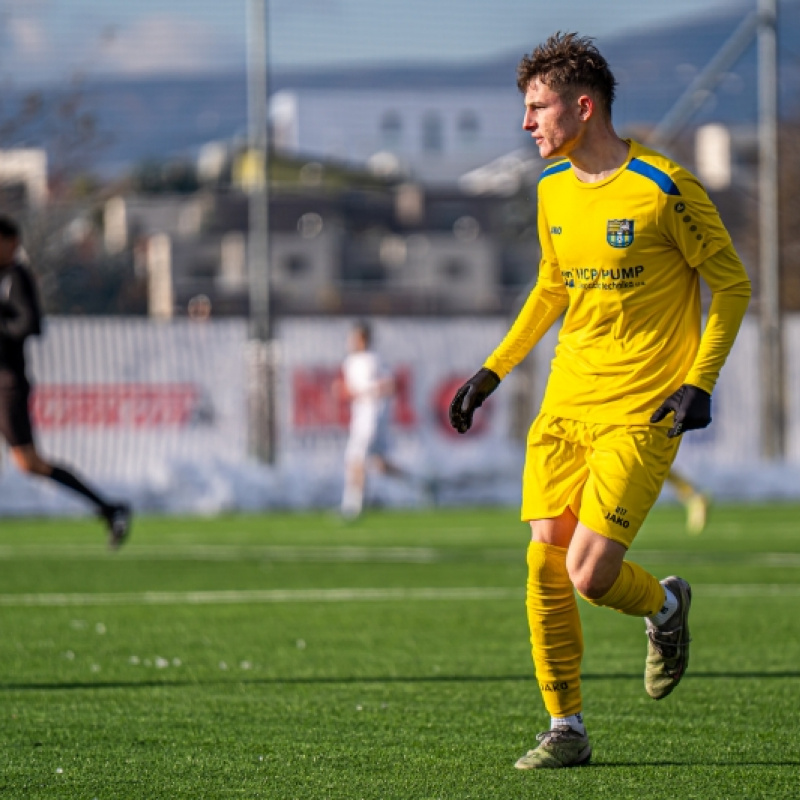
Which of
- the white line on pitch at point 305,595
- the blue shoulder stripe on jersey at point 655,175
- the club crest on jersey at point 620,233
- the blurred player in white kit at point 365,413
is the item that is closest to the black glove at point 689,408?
the club crest on jersey at point 620,233

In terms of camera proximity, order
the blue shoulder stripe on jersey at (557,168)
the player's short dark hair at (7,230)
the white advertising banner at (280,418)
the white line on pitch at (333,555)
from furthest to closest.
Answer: the white advertising banner at (280,418), the white line on pitch at (333,555), the player's short dark hair at (7,230), the blue shoulder stripe on jersey at (557,168)

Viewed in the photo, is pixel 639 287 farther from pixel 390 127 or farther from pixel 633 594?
pixel 390 127

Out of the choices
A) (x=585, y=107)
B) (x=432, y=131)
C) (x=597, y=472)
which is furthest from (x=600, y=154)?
(x=432, y=131)

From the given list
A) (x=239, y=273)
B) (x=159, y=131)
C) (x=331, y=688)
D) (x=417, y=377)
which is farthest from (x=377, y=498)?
(x=239, y=273)

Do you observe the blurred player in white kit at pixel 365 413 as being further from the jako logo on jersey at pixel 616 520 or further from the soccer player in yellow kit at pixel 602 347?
the jako logo on jersey at pixel 616 520

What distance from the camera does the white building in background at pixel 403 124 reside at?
24547 mm

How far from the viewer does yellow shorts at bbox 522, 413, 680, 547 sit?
530 cm

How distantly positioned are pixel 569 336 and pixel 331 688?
2141 mm

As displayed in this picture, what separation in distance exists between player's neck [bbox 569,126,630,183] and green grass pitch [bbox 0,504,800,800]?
71.3 inches

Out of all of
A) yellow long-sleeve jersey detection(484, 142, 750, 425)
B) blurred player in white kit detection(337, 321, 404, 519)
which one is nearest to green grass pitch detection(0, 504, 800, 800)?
yellow long-sleeve jersey detection(484, 142, 750, 425)

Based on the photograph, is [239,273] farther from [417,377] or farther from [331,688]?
[331,688]

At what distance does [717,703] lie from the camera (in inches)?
261

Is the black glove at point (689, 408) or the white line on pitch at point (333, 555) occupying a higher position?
the black glove at point (689, 408)

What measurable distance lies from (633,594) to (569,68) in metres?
1.61
